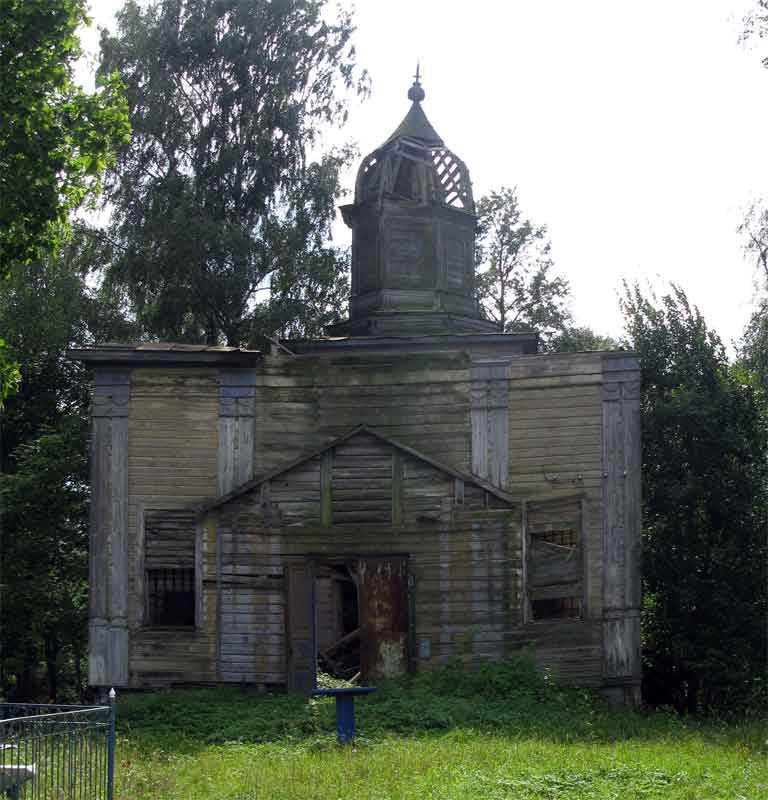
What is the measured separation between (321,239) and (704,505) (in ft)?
45.1

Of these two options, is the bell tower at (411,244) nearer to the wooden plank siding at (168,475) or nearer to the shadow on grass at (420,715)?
the wooden plank siding at (168,475)

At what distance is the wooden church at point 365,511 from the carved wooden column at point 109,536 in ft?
0.10

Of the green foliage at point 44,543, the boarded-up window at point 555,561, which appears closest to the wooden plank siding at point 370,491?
the boarded-up window at point 555,561

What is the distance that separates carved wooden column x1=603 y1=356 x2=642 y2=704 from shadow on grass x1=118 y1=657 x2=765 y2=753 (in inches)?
28.3

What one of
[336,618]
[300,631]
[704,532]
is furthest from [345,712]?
[336,618]

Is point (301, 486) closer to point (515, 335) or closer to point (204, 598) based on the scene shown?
point (204, 598)

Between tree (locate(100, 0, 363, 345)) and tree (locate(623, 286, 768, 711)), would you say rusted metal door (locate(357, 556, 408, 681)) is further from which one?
tree (locate(100, 0, 363, 345))

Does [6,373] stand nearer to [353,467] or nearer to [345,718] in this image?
[353,467]

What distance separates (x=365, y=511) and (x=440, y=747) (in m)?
5.77

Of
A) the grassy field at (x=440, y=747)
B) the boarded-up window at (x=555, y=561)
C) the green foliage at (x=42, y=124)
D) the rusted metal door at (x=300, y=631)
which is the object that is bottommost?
the grassy field at (x=440, y=747)

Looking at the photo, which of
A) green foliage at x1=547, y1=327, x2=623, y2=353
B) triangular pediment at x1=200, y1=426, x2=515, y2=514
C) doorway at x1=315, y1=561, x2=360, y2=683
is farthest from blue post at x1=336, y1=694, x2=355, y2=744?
green foliage at x1=547, y1=327, x2=623, y2=353

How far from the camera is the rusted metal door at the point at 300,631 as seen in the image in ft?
63.4

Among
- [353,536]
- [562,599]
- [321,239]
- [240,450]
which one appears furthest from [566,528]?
[321,239]

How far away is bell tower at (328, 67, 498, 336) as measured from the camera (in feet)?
79.6
